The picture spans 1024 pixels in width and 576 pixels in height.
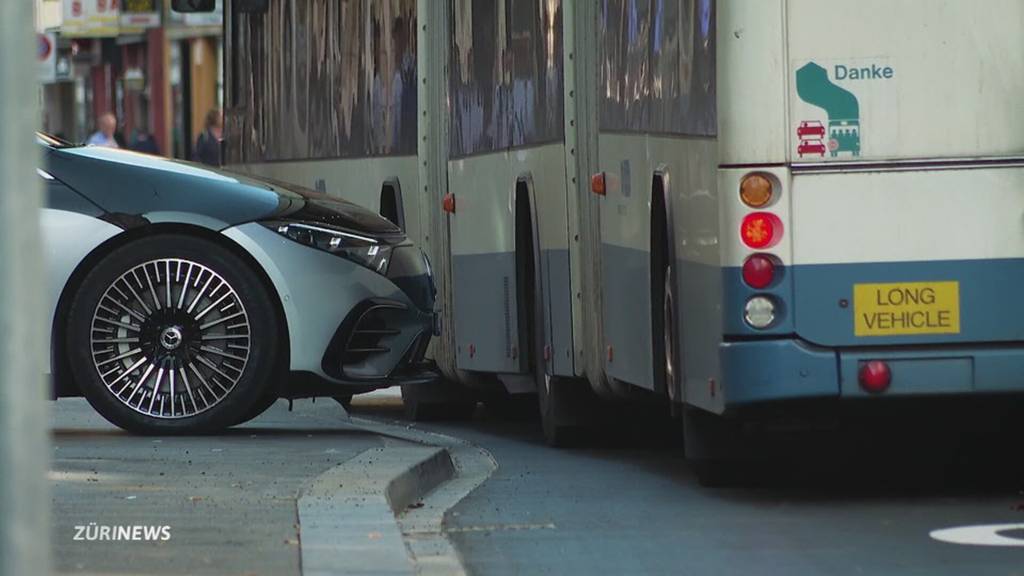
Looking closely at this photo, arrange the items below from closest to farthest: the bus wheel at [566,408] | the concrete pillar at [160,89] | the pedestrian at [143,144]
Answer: the bus wheel at [566,408], the pedestrian at [143,144], the concrete pillar at [160,89]

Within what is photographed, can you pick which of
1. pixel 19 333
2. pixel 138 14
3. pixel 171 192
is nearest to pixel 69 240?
pixel 171 192

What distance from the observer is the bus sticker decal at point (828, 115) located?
9.66m

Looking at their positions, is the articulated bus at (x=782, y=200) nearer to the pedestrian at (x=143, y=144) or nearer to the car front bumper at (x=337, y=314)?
the car front bumper at (x=337, y=314)

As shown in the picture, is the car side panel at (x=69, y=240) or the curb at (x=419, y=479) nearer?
the curb at (x=419, y=479)

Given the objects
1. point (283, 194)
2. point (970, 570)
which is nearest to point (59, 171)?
point (283, 194)

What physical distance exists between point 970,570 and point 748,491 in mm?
2705

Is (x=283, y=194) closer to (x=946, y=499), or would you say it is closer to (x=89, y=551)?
(x=946, y=499)

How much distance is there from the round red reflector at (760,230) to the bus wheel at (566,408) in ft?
12.3

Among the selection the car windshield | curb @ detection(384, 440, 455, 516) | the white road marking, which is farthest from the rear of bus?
the car windshield

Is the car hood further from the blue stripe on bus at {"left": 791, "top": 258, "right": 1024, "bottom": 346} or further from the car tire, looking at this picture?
the blue stripe on bus at {"left": 791, "top": 258, "right": 1024, "bottom": 346}

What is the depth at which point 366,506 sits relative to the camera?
9.14 metres

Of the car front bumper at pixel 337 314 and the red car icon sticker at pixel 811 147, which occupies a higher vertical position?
the red car icon sticker at pixel 811 147

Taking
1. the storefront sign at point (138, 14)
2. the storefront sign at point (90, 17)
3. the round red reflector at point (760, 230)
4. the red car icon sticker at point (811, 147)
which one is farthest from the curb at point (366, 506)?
the storefront sign at point (138, 14)

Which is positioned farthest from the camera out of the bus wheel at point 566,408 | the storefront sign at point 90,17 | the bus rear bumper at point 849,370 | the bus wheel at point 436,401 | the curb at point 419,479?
the storefront sign at point 90,17
